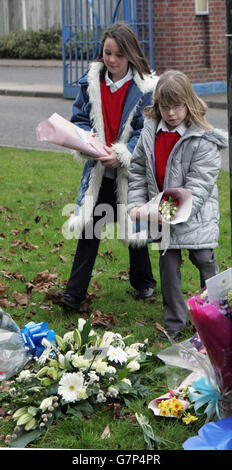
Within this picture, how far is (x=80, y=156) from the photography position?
17.9 ft

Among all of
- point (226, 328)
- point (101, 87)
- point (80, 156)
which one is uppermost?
point (101, 87)

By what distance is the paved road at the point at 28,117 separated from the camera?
1251 cm

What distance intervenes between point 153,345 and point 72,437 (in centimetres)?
126

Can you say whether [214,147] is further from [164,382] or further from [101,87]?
[164,382]

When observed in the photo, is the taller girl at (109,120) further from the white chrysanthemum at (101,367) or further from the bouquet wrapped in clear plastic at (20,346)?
the white chrysanthemum at (101,367)

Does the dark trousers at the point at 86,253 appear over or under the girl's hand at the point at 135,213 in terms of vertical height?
under

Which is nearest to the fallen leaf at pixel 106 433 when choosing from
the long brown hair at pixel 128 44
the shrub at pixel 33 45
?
the long brown hair at pixel 128 44

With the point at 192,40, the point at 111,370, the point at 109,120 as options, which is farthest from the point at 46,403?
the point at 192,40

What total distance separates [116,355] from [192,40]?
14.2m

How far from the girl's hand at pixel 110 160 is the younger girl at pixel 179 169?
0.19m

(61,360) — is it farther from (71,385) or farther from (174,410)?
(174,410)

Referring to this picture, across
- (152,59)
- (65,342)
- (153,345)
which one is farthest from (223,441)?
(152,59)

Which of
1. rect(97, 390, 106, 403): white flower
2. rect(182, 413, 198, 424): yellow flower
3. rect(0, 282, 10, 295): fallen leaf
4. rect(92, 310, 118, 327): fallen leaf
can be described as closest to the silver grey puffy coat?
rect(92, 310, 118, 327): fallen leaf

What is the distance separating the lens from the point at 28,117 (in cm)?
1491
